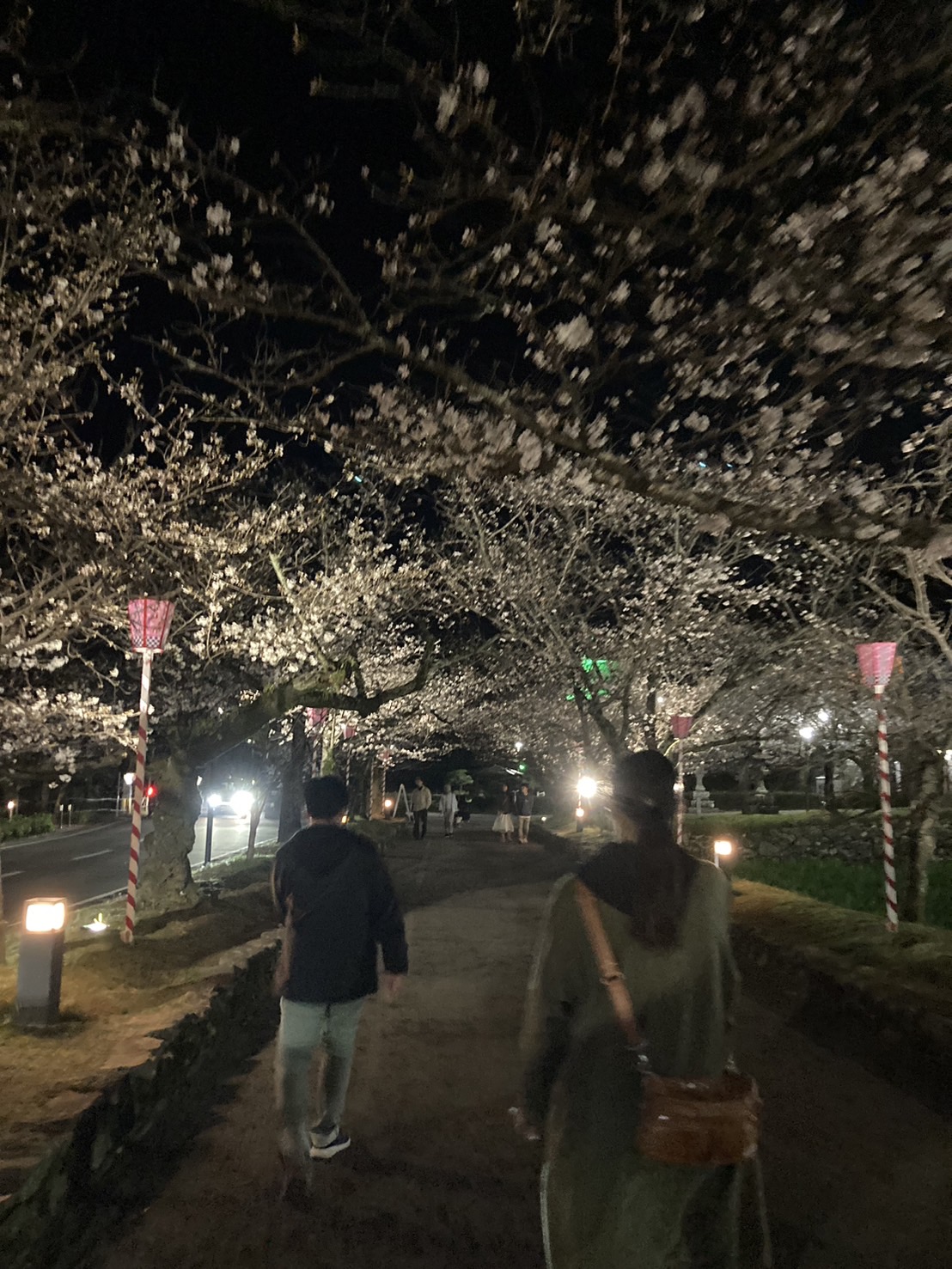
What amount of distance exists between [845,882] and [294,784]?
14465 mm

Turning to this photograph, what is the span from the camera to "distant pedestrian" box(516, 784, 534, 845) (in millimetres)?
27719

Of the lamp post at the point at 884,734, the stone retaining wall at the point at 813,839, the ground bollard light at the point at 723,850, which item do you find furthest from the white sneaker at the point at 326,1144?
the stone retaining wall at the point at 813,839

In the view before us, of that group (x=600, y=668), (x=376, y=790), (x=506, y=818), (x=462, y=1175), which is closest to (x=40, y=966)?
(x=462, y=1175)

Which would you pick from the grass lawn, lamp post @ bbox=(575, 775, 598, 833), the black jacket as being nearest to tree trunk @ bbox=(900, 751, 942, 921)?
the grass lawn

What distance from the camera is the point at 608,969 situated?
6.99ft

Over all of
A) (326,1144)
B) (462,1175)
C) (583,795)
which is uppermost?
(583,795)

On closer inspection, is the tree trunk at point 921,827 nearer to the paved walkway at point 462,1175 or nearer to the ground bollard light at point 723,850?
the ground bollard light at point 723,850

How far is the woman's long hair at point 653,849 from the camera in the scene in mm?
2188

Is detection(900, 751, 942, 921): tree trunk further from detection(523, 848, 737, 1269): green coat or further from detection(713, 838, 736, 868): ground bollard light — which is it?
detection(523, 848, 737, 1269): green coat

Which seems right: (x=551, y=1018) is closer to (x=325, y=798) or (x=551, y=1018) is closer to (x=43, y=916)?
(x=325, y=798)

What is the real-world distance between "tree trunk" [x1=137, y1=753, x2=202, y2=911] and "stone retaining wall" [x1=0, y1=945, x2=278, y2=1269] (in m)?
5.07

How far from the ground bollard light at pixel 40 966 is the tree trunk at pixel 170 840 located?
567cm

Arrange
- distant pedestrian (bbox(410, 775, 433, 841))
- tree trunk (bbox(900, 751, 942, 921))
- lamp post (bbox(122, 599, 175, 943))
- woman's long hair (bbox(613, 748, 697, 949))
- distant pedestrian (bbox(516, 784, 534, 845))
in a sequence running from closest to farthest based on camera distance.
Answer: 1. woman's long hair (bbox(613, 748, 697, 949))
2. lamp post (bbox(122, 599, 175, 943))
3. tree trunk (bbox(900, 751, 942, 921))
4. distant pedestrian (bbox(410, 775, 433, 841))
5. distant pedestrian (bbox(516, 784, 534, 845))

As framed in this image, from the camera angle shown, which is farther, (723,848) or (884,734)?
(723,848)
